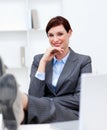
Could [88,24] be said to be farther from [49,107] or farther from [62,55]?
[49,107]

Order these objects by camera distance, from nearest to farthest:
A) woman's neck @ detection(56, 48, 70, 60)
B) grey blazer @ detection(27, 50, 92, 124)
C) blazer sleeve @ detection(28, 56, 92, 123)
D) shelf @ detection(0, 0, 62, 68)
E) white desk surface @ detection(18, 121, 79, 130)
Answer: white desk surface @ detection(18, 121, 79, 130) < blazer sleeve @ detection(28, 56, 92, 123) < grey blazer @ detection(27, 50, 92, 124) < woman's neck @ detection(56, 48, 70, 60) < shelf @ detection(0, 0, 62, 68)

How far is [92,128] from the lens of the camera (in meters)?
1.10

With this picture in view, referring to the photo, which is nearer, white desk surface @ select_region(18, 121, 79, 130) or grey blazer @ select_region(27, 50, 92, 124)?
white desk surface @ select_region(18, 121, 79, 130)

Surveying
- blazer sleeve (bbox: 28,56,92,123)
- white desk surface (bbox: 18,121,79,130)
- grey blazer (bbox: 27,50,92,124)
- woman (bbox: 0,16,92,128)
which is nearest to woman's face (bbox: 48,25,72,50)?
woman (bbox: 0,16,92,128)

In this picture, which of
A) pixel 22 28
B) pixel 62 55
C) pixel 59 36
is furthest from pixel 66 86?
pixel 22 28

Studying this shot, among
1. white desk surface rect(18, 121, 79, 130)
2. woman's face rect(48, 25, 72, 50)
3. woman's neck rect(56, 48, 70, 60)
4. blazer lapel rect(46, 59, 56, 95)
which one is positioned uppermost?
woman's face rect(48, 25, 72, 50)

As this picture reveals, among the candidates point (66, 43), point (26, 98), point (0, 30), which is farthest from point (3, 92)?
point (0, 30)

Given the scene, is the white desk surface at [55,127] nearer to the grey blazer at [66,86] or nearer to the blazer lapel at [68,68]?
the grey blazer at [66,86]

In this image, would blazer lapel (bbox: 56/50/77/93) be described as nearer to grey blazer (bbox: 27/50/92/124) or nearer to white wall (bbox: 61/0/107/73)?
grey blazer (bbox: 27/50/92/124)

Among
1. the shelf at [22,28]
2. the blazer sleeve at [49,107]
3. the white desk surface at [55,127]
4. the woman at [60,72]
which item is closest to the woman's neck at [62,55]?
the woman at [60,72]

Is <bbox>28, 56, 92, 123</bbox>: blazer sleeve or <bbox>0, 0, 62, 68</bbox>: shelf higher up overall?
<bbox>0, 0, 62, 68</bbox>: shelf

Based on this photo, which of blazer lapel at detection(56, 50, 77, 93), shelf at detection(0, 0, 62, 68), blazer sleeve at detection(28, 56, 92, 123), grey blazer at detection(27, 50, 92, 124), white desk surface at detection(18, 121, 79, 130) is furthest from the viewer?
shelf at detection(0, 0, 62, 68)

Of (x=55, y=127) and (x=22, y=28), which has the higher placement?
(x=22, y=28)

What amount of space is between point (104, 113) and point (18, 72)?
8.43ft
